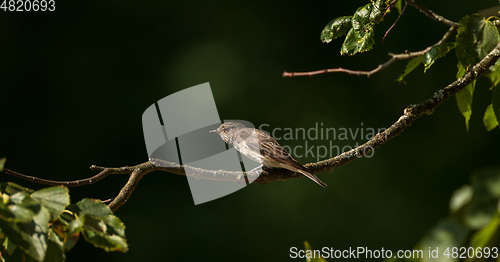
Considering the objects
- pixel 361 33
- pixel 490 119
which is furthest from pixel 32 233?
pixel 490 119

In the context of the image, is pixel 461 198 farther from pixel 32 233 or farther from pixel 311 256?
pixel 32 233

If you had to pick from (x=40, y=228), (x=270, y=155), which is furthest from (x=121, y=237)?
(x=270, y=155)

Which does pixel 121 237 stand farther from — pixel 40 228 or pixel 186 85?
pixel 186 85

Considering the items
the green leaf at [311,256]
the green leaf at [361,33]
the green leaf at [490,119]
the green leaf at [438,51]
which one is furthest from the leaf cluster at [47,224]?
the green leaf at [490,119]

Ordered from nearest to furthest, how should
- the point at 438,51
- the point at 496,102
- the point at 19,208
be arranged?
the point at 19,208 → the point at 496,102 → the point at 438,51

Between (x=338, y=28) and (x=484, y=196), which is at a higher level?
(x=338, y=28)

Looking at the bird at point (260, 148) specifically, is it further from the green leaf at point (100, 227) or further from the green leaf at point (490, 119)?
the green leaf at point (100, 227)

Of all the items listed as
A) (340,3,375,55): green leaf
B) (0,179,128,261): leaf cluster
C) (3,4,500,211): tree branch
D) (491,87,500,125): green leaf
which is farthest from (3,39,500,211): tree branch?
(0,179,128,261): leaf cluster
